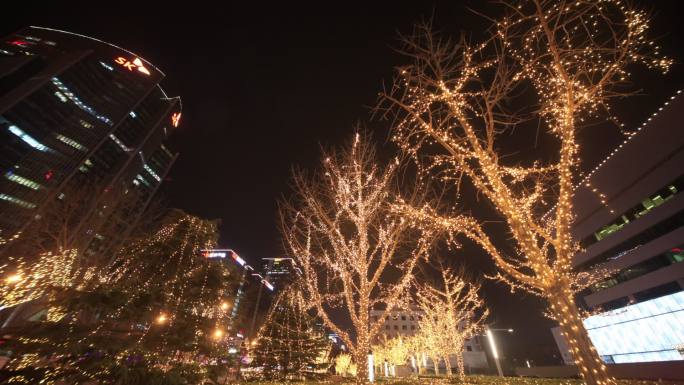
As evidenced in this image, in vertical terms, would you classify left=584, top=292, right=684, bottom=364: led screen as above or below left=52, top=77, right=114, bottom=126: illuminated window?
below

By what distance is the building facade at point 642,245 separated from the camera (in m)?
24.5

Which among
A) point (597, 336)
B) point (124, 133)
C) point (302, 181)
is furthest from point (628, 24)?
point (124, 133)

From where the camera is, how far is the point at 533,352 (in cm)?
4838

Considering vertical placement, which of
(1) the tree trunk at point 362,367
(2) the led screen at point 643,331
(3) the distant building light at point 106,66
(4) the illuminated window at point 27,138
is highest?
(3) the distant building light at point 106,66

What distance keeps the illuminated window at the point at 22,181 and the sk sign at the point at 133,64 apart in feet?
121

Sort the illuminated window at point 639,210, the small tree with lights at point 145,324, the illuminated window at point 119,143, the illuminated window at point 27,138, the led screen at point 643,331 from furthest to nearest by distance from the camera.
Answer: the illuminated window at point 119,143 → the illuminated window at point 27,138 → the illuminated window at point 639,210 → the led screen at point 643,331 → the small tree with lights at point 145,324

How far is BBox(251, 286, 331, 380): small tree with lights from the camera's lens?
59.9 ft

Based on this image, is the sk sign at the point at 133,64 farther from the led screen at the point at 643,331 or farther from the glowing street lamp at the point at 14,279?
the led screen at the point at 643,331

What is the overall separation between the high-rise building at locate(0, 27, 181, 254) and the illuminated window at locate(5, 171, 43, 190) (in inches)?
4.1

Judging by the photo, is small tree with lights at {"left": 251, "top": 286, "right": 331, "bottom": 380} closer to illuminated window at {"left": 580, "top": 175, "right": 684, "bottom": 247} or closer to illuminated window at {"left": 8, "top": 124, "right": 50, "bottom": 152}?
illuminated window at {"left": 580, "top": 175, "right": 684, "bottom": 247}

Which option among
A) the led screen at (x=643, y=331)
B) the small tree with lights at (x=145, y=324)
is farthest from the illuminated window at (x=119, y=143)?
the led screen at (x=643, y=331)

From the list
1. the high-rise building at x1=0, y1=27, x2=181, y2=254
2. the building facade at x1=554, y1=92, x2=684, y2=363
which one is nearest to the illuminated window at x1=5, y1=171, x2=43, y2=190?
the high-rise building at x1=0, y1=27, x2=181, y2=254

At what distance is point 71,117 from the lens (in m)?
53.1

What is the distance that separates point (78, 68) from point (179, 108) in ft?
78.0
